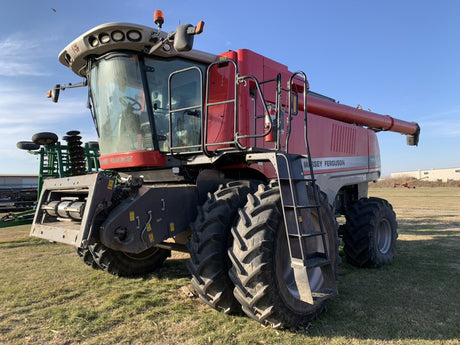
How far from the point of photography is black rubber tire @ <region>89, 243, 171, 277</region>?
507 cm

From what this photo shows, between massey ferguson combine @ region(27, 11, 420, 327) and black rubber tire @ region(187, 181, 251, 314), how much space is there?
1cm

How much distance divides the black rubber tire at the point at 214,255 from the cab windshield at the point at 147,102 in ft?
3.34

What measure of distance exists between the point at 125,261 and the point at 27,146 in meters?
8.29

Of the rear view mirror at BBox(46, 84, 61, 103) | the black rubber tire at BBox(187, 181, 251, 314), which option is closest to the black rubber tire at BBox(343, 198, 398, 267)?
the black rubber tire at BBox(187, 181, 251, 314)

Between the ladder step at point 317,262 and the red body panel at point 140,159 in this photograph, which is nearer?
the ladder step at point 317,262

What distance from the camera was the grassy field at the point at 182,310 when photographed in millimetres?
3270

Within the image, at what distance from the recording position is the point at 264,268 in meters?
3.15

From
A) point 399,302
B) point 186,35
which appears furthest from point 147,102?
point 399,302

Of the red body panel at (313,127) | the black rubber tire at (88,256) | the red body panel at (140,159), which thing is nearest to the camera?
the red body panel at (140,159)

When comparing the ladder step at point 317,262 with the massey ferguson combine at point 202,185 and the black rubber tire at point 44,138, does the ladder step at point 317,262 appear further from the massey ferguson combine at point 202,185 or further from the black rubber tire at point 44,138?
the black rubber tire at point 44,138

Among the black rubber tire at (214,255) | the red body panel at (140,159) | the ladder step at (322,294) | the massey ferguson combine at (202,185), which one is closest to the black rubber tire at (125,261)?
the massey ferguson combine at (202,185)

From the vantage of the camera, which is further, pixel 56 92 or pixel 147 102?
pixel 56 92

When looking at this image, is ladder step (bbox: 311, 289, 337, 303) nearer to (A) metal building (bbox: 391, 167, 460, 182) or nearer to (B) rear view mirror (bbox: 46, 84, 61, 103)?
(B) rear view mirror (bbox: 46, 84, 61, 103)

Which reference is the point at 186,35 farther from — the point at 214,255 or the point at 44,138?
the point at 44,138
